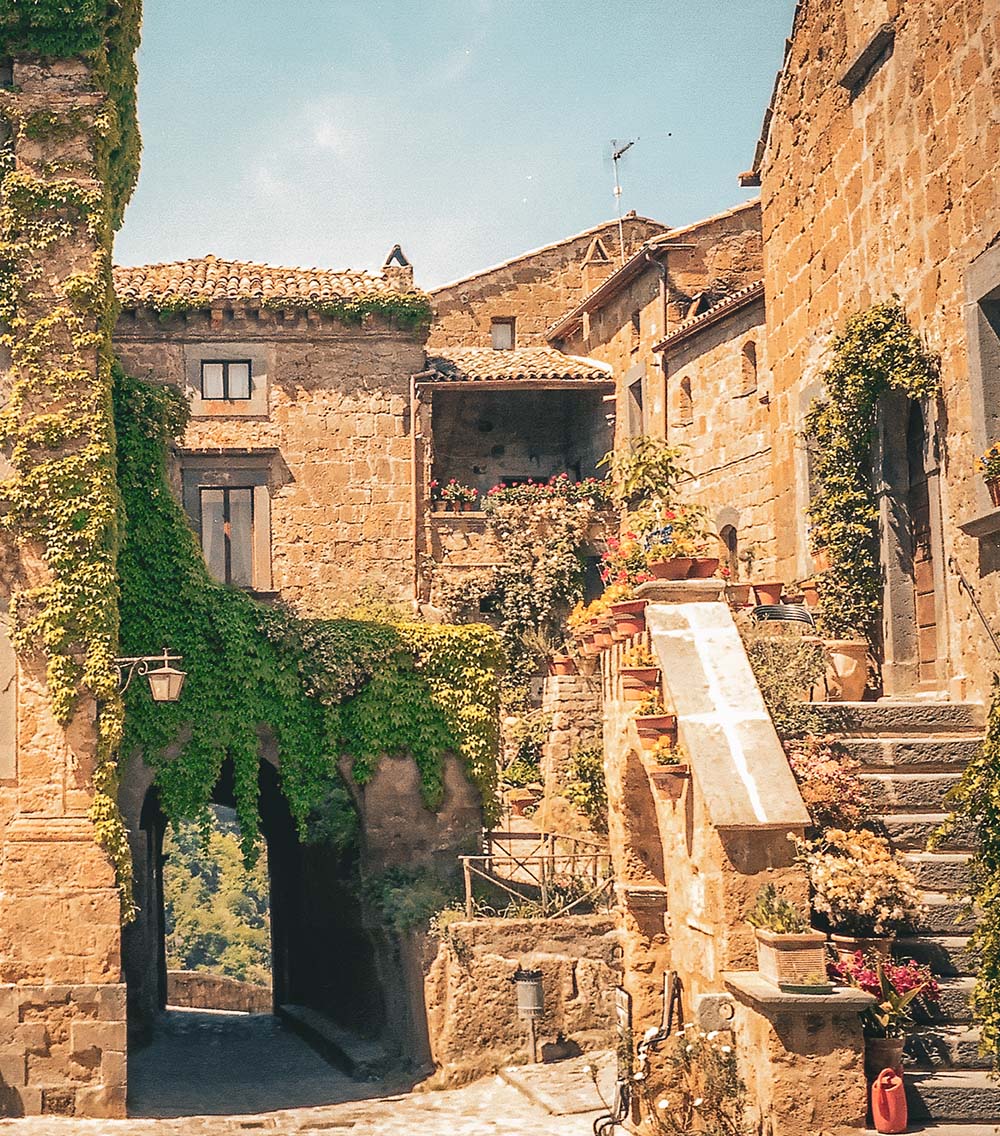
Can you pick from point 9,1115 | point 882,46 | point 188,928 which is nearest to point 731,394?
point 882,46

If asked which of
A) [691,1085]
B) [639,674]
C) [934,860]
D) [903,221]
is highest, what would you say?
[903,221]

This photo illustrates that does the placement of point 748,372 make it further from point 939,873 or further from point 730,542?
point 939,873

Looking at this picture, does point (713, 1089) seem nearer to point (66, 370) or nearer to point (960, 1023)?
point (960, 1023)

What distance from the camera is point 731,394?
86.2ft

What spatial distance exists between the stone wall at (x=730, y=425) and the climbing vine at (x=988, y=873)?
44.9 ft

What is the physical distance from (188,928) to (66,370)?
35768 mm

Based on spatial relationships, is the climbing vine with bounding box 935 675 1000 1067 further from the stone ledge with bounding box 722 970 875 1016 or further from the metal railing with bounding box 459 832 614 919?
the metal railing with bounding box 459 832 614 919

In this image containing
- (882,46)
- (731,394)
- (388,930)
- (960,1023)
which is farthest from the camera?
(731,394)

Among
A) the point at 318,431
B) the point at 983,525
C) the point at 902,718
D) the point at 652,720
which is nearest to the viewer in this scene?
the point at 652,720

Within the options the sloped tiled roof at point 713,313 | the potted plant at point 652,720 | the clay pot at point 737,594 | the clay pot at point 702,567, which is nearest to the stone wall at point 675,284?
the sloped tiled roof at point 713,313

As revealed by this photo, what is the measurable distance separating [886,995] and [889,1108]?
2.39ft

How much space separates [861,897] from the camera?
10.9 m

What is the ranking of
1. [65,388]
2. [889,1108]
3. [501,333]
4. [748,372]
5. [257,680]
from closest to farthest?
[889,1108], [65,388], [257,680], [748,372], [501,333]

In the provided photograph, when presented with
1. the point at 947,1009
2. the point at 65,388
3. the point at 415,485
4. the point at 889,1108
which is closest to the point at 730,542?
the point at 415,485
